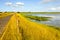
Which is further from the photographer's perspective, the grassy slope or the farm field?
the grassy slope

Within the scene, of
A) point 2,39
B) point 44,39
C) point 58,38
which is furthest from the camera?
point 58,38

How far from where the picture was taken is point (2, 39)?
5.23 m

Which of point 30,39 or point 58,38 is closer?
point 30,39

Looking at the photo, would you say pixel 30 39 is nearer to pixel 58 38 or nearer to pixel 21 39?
pixel 21 39

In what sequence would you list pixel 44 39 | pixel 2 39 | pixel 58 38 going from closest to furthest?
1. pixel 2 39
2. pixel 44 39
3. pixel 58 38

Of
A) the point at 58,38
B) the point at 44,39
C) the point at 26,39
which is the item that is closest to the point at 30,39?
the point at 26,39

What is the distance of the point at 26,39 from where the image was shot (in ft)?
18.0

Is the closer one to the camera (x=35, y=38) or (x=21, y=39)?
(x=21, y=39)

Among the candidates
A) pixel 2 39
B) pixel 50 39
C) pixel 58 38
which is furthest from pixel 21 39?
pixel 58 38

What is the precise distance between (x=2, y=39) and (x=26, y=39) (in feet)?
2.67

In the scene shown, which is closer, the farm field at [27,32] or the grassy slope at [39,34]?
the farm field at [27,32]

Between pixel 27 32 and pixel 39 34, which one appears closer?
pixel 39 34

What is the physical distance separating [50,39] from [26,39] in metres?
0.89

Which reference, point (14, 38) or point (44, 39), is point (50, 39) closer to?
point (44, 39)
